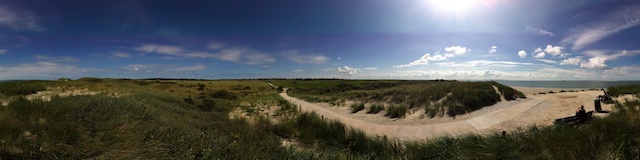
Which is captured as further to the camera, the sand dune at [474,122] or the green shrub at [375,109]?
the green shrub at [375,109]

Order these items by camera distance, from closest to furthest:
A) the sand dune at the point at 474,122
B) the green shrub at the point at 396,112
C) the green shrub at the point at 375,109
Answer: the sand dune at the point at 474,122 → the green shrub at the point at 396,112 → the green shrub at the point at 375,109

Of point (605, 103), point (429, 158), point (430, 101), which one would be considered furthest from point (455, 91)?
point (429, 158)

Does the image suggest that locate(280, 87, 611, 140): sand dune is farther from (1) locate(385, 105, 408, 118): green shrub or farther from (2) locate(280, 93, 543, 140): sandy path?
(1) locate(385, 105, 408, 118): green shrub

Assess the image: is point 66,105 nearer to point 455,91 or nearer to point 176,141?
point 176,141

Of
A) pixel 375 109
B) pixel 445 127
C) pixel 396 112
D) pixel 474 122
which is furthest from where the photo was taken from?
pixel 375 109

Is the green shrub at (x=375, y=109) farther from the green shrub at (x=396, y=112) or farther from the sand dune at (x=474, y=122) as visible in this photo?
the sand dune at (x=474, y=122)

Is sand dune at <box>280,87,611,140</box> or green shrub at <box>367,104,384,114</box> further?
green shrub at <box>367,104,384,114</box>

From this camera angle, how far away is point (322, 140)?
9.60m

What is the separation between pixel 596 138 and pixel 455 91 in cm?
1572

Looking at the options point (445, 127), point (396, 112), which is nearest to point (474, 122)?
point (445, 127)

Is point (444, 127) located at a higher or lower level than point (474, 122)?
lower

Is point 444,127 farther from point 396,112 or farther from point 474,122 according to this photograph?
point 396,112

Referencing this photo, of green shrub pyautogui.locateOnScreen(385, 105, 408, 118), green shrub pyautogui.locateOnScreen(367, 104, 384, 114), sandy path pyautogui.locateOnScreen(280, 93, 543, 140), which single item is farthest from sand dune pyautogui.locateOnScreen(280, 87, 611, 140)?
green shrub pyautogui.locateOnScreen(367, 104, 384, 114)

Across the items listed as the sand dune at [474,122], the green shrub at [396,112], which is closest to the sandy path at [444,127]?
the sand dune at [474,122]
